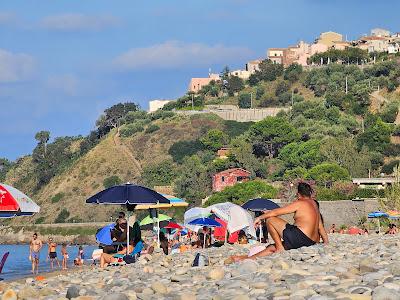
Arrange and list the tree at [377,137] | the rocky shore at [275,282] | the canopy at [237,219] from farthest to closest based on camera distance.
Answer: the tree at [377,137], the canopy at [237,219], the rocky shore at [275,282]

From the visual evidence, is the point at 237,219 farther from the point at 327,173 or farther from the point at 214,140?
the point at 214,140

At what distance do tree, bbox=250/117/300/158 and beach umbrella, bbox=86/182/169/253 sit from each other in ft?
239

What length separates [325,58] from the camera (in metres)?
123

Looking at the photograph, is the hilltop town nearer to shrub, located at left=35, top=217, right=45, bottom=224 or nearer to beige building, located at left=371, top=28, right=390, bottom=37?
beige building, located at left=371, top=28, right=390, bottom=37

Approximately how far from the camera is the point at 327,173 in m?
72.4

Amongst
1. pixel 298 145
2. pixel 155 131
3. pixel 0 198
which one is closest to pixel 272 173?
pixel 298 145

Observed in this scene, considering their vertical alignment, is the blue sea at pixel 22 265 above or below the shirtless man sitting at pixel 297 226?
below

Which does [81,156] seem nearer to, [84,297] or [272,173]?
[272,173]

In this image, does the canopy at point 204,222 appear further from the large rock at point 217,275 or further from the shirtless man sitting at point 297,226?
the large rock at point 217,275

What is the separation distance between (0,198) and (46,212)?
87.8 metres

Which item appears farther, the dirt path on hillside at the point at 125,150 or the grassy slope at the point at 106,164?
the dirt path on hillside at the point at 125,150

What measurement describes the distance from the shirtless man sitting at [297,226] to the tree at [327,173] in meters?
58.6

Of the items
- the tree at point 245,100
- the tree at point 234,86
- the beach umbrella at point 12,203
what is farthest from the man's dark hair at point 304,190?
the tree at point 234,86

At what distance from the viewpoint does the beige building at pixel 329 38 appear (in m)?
139
